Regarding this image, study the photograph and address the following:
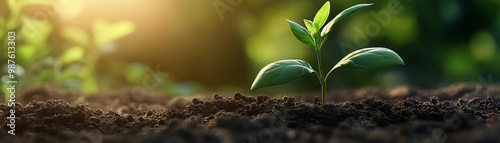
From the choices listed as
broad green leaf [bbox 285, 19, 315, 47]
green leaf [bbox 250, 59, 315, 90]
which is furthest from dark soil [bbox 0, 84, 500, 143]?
broad green leaf [bbox 285, 19, 315, 47]

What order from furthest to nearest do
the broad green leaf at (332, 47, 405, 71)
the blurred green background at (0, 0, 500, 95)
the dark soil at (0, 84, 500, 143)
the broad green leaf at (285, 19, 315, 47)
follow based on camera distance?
the blurred green background at (0, 0, 500, 95)
the broad green leaf at (285, 19, 315, 47)
the broad green leaf at (332, 47, 405, 71)
the dark soil at (0, 84, 500, 143)

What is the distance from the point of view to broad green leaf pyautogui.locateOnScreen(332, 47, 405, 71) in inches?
72.2

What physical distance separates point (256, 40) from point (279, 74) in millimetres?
3620

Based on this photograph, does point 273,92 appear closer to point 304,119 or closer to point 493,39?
point 493,39

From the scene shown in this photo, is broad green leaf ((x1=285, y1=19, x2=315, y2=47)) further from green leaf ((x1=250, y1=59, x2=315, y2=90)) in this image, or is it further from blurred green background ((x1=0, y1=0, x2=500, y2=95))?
blurred green background ((x1=0, y1=0, x2=500, y2=95))

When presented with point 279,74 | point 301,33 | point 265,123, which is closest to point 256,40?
point 301,33

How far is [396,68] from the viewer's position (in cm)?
549

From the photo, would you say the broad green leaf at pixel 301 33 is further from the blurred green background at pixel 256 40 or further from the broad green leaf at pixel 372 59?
the blurred green background at pixel 256 40

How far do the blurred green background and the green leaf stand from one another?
2830 mm

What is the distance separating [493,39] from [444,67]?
0.42 metres

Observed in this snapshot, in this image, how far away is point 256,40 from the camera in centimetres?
548

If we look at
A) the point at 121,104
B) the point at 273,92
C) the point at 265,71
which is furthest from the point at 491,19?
the point at 265,71

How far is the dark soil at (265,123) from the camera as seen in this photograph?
135cm

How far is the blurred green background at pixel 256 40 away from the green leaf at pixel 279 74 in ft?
9.29
